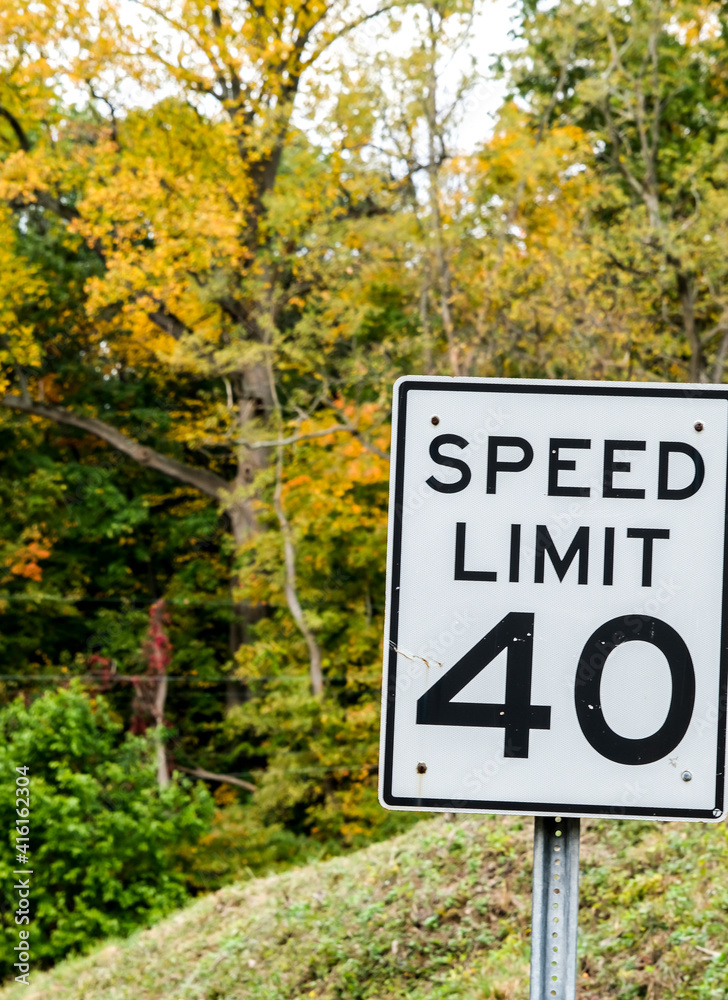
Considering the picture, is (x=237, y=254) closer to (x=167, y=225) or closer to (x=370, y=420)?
(x=167, y=225)

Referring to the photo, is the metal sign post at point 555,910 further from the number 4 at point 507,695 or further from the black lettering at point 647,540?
the black lettering at point 647,540

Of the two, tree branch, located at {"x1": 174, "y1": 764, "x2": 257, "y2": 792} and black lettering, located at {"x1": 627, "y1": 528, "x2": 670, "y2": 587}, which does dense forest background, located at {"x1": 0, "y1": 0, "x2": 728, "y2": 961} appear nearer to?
tree branch, located at {"x1": 174, "y1": 764, "x2": 257, "y2": 792}

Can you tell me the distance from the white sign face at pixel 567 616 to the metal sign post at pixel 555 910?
0.19 feet

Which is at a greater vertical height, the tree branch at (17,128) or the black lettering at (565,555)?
the tree branch at (17,128)

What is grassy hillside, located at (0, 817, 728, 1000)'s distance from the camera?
14.9 ft

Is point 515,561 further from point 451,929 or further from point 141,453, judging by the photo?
point 141,453

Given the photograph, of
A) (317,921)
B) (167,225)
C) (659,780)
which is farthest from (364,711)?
(659,780)

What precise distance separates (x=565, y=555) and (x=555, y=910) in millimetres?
547

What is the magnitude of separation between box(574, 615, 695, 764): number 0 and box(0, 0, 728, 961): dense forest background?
439 inches

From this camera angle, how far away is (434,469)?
64.4 inches

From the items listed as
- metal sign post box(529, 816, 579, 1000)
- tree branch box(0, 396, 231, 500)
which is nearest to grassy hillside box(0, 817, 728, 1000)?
metal sign post box(529, 816, 579, 1000)

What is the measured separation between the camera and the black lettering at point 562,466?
1.61m

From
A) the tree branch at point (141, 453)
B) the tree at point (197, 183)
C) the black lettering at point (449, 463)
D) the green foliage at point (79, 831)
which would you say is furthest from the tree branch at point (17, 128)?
the black lettering at point (449, 463)

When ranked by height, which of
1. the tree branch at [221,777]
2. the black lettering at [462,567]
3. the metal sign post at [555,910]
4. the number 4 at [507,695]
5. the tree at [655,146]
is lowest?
the tree branch at [221,777]
